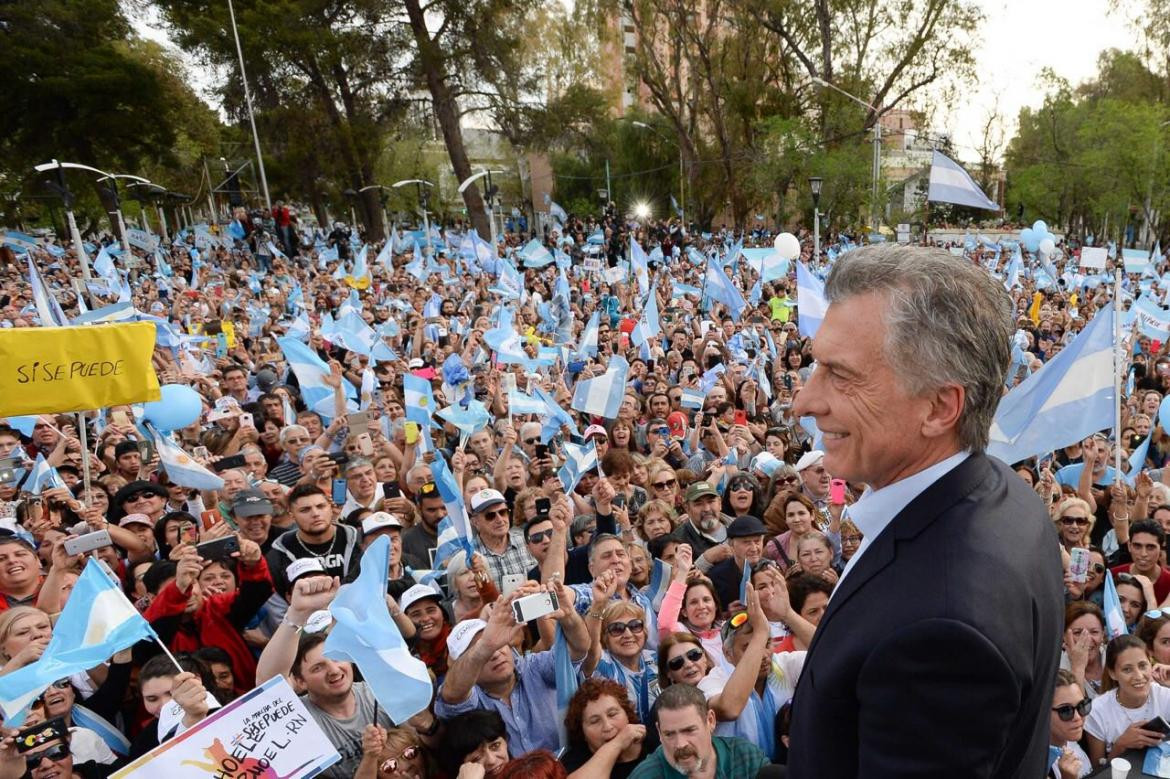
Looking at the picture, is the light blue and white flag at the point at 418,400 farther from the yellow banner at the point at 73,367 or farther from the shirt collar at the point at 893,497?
the shirt collar at the point at 893,497

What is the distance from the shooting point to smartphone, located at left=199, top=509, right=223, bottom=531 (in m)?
5.62

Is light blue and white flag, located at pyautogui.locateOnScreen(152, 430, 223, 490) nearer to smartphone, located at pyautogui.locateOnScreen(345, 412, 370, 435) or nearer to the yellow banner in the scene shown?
the yellow banner

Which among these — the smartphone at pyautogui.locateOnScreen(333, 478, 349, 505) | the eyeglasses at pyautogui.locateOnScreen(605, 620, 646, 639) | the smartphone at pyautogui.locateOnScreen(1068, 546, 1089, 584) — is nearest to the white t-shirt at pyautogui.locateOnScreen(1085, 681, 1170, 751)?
the smartphone at pyautogui.locateOnScreen(1068, 546, 1089, 584)

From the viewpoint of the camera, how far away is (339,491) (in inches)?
268

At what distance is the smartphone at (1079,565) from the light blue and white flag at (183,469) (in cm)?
555

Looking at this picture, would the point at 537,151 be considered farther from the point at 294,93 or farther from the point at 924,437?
the point at 924,437

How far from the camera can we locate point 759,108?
38.1 metres

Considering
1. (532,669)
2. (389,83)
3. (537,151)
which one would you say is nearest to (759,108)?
(537,151)

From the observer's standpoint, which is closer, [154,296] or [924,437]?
[924,437]

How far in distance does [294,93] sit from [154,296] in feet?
59.1

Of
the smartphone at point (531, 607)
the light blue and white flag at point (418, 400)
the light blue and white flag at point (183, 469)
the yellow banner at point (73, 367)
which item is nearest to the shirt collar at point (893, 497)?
the smartphone at point (531, 607)

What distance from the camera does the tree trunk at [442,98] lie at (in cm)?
2953

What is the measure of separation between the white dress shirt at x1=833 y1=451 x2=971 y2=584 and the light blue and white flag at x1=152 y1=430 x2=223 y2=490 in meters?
5.38

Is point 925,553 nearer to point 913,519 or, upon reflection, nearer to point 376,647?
point 913,519
